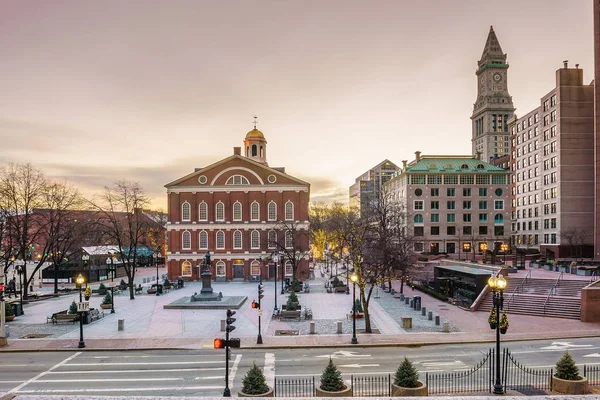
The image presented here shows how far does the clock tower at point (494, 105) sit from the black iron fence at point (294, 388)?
169373 mm

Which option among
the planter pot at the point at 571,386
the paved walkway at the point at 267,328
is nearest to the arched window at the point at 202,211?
the paved walkway at the point at 267,328

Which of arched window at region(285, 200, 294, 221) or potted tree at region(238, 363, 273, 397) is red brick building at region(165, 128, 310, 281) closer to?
arched window at region(285, 200, 294, 221)

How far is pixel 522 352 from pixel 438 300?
18846mm

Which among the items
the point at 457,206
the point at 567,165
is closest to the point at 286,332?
the point at 457,206

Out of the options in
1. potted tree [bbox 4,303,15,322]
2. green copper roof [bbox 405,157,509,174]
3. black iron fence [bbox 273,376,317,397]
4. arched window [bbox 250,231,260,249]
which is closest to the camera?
black iron fence [bbox 273,376,317,397]

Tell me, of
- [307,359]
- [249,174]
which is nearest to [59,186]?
[249,174]

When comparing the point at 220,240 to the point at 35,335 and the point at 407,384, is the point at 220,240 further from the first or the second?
the point at 407,384

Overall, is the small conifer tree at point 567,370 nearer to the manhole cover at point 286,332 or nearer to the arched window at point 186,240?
the manhole cover at point 286,332

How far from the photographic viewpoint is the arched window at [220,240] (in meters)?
60.8

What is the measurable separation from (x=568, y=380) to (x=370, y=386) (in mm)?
7098

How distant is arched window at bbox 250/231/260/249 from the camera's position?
60.7 m

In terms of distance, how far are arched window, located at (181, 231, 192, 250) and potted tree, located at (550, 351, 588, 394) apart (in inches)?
2069

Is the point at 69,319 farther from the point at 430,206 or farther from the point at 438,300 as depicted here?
the point at 430,206

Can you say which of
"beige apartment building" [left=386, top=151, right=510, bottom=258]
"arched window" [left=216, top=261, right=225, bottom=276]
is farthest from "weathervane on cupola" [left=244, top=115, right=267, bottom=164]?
"beige apartment building" [left=386, top=151, right=510, bottom=258]
